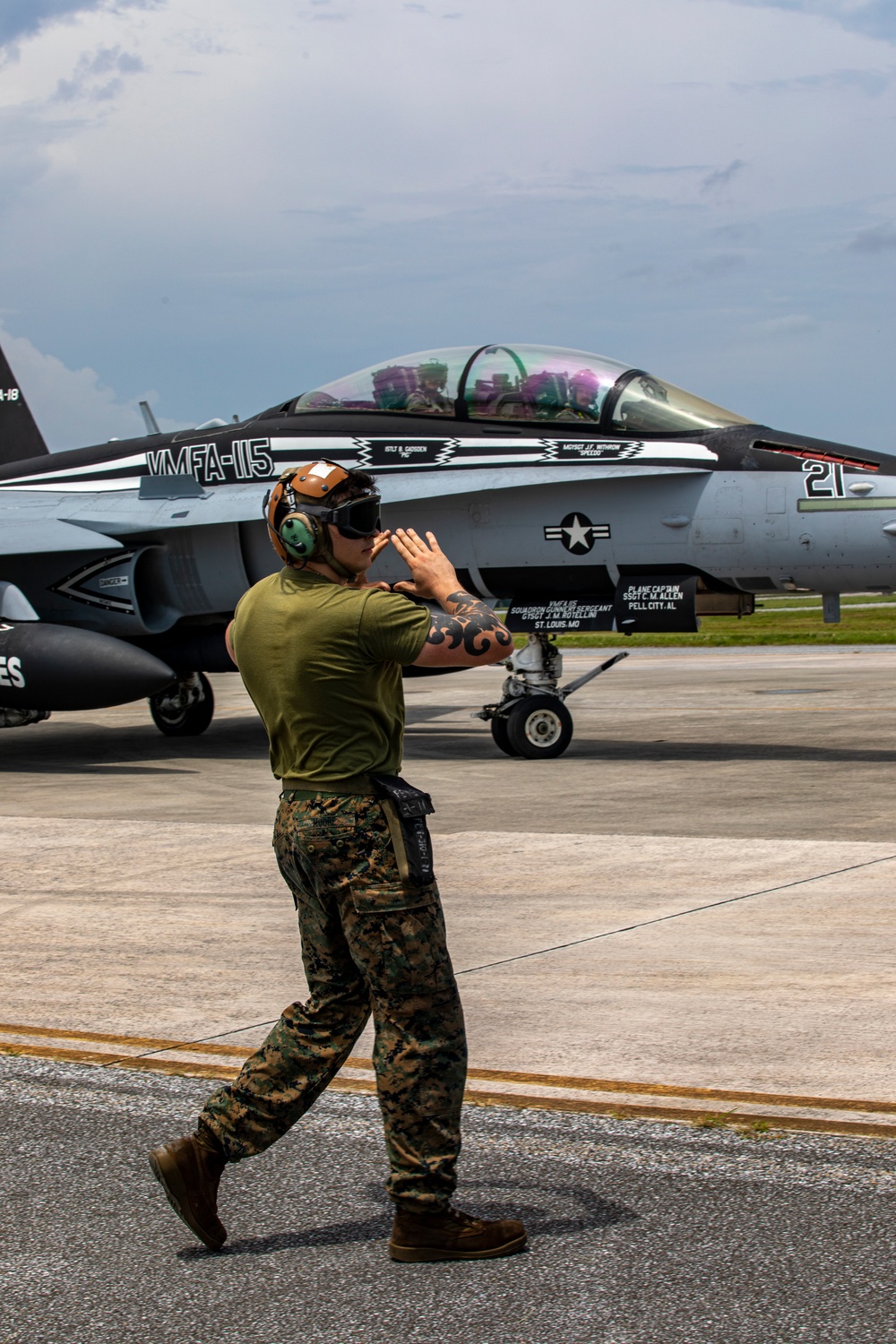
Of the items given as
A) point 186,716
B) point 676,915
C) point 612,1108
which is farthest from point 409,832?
point 186,716

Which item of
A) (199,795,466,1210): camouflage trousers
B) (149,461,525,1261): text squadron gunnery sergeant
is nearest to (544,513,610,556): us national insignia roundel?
(149,461,525,1261): text squadron gunnery sergeant

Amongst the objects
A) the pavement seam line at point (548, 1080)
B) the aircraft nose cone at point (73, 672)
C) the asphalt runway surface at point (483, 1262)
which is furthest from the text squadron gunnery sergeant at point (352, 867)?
the aircraft nose cone at point (73, 672)

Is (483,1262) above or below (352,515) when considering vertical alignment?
below

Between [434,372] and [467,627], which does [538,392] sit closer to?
[434,372]

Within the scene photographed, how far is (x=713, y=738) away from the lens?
48.6 ft

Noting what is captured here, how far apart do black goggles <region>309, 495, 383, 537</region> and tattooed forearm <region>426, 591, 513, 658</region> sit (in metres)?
0.30

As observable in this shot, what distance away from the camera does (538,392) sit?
13.0 metres

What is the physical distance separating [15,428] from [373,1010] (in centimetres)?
1761

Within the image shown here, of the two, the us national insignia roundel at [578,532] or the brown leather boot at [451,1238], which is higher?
the us national insignia roundel at [578,532]

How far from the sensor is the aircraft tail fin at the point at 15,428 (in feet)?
65.4

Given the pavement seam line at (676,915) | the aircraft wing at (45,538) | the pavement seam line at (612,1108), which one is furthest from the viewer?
the aircraft wing at (45,538)

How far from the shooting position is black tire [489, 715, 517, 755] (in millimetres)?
13477

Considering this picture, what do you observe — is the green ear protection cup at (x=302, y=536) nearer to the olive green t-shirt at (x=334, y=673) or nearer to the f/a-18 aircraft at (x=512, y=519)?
the olive green t-shirt at (x=334, y=673)

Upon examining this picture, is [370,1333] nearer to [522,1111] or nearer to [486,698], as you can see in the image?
[522,1111]
